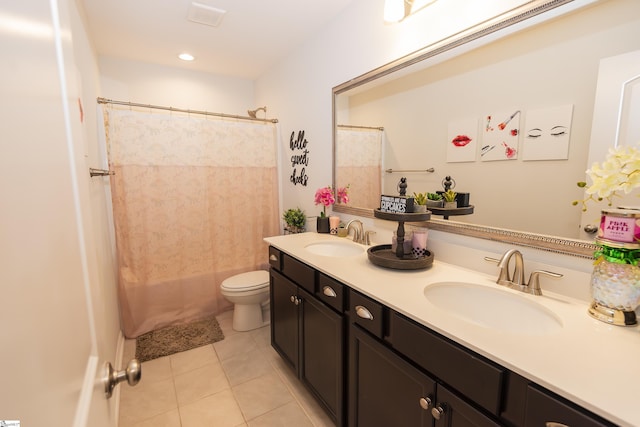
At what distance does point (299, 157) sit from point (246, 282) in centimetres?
123

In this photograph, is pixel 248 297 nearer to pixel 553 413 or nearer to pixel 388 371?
pixel 388 371

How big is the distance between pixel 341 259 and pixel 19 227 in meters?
1.41

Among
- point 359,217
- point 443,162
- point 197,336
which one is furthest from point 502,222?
point 197,336

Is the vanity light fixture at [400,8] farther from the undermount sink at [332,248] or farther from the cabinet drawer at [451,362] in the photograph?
the cabinet drawer at [451,362]

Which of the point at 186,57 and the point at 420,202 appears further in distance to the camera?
the point at 186,57

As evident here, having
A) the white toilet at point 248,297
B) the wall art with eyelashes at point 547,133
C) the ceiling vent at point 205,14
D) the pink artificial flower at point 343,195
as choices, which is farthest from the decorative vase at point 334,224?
the ceiling vent at point 205,14

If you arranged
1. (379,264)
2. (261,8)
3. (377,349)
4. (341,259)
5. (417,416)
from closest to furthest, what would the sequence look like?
(417,416) < (377,349) < (379,264) < (341,259) < (261,8)

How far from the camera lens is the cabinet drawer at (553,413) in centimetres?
63

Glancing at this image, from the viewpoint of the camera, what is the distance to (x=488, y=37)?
129 cm

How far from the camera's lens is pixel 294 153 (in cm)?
286

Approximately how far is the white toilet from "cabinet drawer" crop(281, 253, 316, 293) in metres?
0.70

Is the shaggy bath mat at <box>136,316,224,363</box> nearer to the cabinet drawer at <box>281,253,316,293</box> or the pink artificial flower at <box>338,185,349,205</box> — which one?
the cabinet drawer at <box>281,253,316,293</box>

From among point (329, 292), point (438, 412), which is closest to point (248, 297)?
point (329, 292)

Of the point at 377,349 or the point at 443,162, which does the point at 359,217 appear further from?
the point at 377,349
